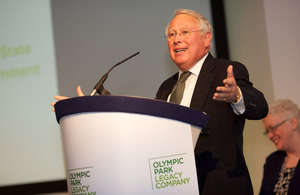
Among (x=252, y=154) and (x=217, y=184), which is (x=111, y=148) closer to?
(x=217, y=184)

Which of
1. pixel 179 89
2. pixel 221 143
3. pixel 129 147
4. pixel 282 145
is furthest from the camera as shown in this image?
pixel 282 145

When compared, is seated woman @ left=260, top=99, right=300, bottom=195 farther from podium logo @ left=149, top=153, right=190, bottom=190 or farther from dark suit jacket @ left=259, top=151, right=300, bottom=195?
podium logo @ left=149, top=153, right=190, bottom=190

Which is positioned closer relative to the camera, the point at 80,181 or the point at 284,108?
the point at 80,181

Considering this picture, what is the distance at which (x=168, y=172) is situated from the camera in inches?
58.9

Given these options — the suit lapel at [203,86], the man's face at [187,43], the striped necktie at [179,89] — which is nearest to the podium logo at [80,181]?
the suit lapel at [203,86]

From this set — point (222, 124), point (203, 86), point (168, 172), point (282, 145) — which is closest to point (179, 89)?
point (203, 86)

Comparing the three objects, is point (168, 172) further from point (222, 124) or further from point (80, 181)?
point (222, 124)

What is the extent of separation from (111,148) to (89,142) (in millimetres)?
90

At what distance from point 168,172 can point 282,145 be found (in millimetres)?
2290

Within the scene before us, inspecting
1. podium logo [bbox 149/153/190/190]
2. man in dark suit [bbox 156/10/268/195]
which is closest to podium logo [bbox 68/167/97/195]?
podium logo [bbox 149/153/190/190]

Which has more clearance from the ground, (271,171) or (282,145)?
(282,145)

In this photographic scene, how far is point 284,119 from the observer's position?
11.8 feet

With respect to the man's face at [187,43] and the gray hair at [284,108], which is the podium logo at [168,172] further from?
the gray hair at [284,108]

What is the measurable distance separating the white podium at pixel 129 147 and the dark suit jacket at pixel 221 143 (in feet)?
1.55
